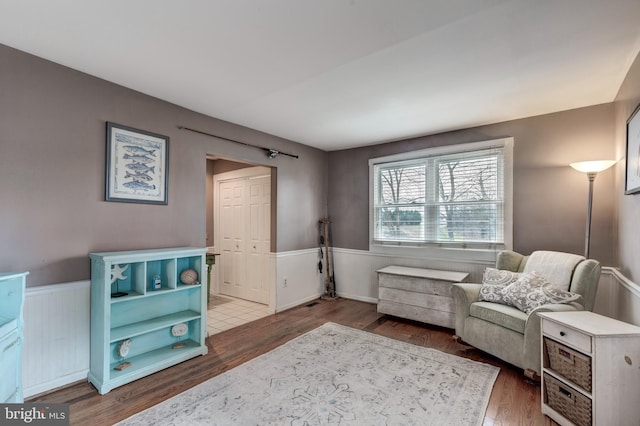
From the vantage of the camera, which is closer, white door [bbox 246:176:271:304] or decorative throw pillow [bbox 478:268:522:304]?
decorative throw pillow [bbox 478:268:522:304]

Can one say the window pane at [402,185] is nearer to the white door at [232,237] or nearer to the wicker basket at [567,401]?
the white door at [232,237]

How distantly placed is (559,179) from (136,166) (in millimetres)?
4477

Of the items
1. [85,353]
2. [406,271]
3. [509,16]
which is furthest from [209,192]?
[509,16]

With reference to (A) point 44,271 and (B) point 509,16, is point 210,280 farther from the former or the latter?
(B) point 509,16

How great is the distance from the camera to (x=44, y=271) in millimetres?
2271

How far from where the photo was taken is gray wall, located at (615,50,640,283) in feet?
7.25

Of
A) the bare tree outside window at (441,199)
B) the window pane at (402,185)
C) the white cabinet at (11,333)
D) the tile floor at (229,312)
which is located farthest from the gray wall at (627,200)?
the white cabinet at (11,333)

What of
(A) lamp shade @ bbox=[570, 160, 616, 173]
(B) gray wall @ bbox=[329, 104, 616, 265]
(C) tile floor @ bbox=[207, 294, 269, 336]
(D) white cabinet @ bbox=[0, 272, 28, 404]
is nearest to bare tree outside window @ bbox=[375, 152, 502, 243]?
(B) gray wall @ bbox=[329, 104, 616, 265]

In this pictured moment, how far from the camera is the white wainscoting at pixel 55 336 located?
2.18m

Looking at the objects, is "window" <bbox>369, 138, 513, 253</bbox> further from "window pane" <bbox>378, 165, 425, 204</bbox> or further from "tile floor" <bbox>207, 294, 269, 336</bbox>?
"tile floor" <bbox>207, 294, 269, 336</bbox>

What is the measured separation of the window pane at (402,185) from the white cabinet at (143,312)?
115 inches

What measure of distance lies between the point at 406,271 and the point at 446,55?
2698mm

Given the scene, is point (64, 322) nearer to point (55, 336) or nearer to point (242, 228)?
point (55, 336)

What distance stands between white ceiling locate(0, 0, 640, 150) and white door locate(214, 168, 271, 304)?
1.83m
